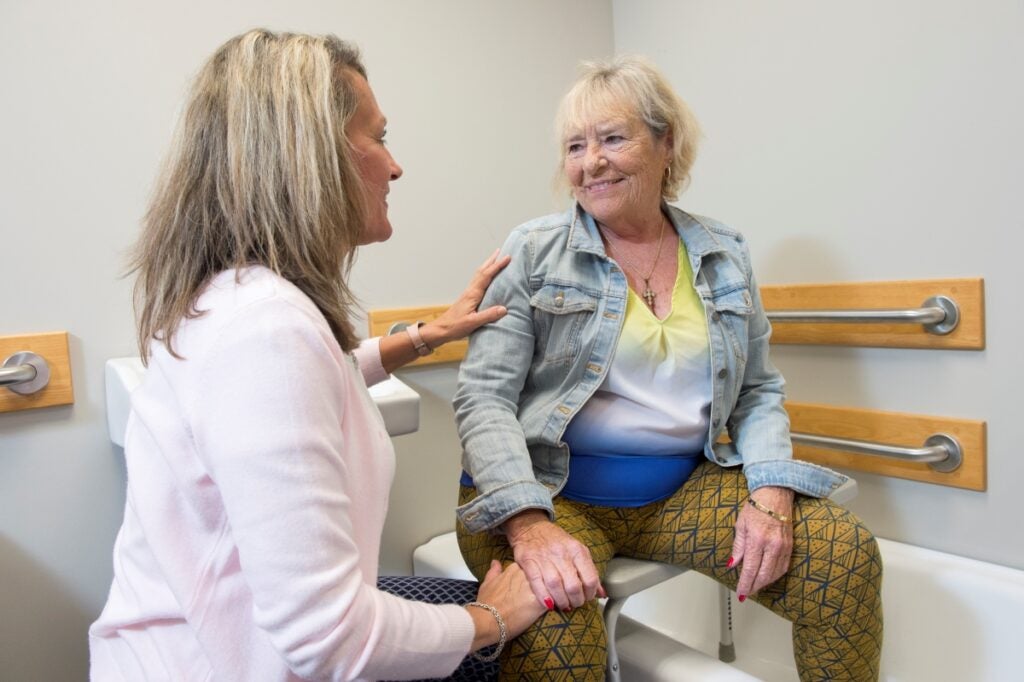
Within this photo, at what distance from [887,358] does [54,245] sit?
1.56 metres

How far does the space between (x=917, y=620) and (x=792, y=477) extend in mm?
547

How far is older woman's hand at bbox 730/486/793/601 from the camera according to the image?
1.01 meters

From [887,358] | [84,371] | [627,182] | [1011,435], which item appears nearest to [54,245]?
[84,371]

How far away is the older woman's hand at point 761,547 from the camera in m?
1.01

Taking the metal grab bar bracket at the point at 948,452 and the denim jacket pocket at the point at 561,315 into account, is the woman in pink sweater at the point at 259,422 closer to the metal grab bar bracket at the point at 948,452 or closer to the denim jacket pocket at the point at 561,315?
the denim jacket pocket at the point at 561,315

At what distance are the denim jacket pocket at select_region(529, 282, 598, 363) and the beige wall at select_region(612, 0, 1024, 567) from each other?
674 mm

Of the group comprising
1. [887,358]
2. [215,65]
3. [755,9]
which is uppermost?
[755,9]

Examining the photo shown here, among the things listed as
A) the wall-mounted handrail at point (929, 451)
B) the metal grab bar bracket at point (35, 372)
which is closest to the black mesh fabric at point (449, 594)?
the metal grab bar bracket at point (35, 372)

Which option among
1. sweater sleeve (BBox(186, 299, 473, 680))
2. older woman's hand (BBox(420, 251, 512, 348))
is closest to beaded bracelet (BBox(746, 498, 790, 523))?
older woman's hand (BBox(420, 251, 512, 348))

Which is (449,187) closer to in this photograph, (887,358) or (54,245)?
(54,245)

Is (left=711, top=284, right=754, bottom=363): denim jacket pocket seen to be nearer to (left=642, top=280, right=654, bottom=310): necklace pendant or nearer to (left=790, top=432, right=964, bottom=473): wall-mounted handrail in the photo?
(left=642, top=280, right=654, bottom=310): necklace pendant

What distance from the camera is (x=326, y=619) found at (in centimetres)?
63

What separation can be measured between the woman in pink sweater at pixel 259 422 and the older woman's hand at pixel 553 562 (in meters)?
0.12

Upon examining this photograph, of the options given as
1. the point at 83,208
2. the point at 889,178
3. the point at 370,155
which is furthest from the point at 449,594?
the point at 889,178
